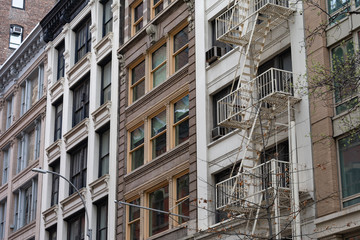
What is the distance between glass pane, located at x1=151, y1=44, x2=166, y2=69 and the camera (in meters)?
35.1

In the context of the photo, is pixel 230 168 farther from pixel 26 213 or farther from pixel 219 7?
pixel 26 213

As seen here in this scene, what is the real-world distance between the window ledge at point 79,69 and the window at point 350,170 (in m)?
22.3

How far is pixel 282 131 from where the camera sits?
25.3 m

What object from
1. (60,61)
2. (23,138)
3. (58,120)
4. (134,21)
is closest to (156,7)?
(134,21)

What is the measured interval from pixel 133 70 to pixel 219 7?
325 inches

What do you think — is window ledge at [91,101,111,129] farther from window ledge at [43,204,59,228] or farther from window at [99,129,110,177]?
window ledge at [43,204,59,228]

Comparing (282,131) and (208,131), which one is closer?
(282,131)

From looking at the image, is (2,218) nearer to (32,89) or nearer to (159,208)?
(32,89)

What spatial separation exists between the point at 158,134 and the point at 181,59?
11.6 feet

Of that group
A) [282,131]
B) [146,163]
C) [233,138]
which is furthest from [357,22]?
[146,163]

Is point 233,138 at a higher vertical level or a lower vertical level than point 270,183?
higher

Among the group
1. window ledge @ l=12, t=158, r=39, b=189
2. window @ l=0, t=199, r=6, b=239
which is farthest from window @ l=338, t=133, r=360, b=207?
window @ l=0, t=199, r=6, b=239

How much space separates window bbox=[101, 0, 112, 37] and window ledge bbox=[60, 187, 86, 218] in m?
8.90

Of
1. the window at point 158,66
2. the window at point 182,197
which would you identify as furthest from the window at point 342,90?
the window at point 158,66
